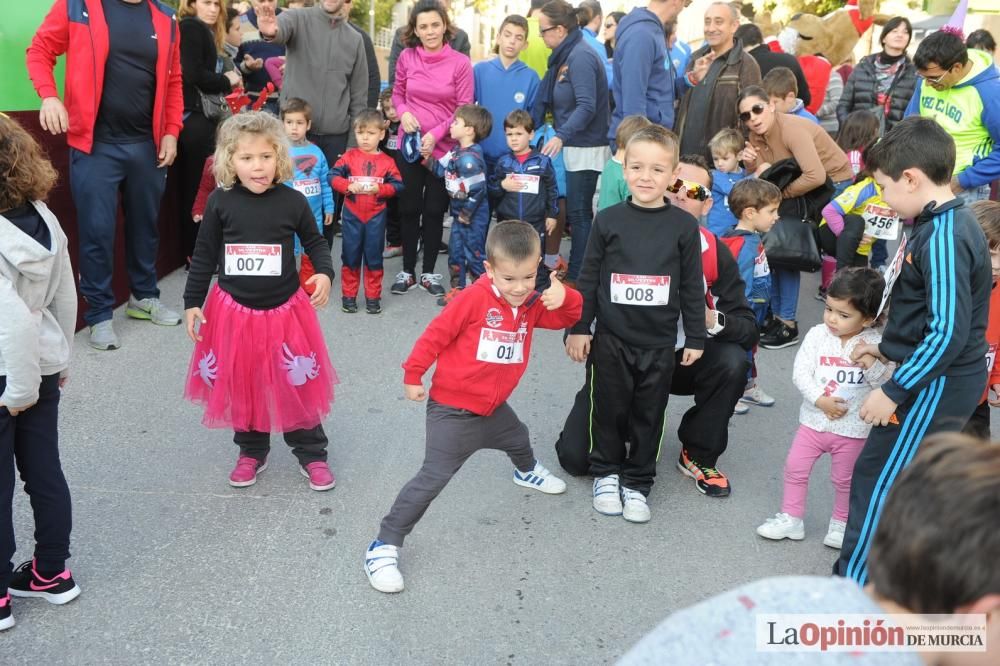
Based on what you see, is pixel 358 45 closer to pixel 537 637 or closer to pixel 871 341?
pixel 871 341

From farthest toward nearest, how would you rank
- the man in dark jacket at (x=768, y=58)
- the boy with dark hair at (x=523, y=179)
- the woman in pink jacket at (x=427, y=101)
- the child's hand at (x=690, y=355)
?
1. the man in dark jacket at (x=768, y=58)
2. the woman in pink jacket at (x=427, y=101)
3. the boy with dark hair at (x=523, y=179)
4. the child's hand at (x=690, y=355)

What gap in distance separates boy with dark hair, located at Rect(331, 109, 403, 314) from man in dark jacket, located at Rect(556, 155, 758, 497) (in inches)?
105

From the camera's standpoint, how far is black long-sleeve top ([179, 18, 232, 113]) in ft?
20.3

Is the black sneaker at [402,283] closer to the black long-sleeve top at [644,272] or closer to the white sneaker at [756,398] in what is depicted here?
the white sneaker at [756,398]

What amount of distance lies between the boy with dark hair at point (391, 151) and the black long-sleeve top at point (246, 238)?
290cm

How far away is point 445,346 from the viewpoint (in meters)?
3.13

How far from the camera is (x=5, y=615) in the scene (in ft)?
9.00

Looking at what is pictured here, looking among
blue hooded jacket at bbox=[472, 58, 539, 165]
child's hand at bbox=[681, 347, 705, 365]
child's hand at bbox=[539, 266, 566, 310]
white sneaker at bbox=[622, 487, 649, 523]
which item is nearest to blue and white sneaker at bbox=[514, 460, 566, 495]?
white sneaker at bbox=[622, 487, 649, 523]

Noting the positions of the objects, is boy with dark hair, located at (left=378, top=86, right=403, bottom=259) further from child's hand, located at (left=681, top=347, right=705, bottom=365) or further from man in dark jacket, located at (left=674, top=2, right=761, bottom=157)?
child's hand, located at (left=681, top=347, right=705, bottom=365)

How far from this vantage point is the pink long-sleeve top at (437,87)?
650cm

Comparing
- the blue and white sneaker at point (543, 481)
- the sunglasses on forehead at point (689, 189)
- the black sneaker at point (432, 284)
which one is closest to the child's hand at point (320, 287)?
the blue and white sneaker at point (543, 481)

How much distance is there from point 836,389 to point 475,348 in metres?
1.43

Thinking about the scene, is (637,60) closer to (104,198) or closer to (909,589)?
(104,198)

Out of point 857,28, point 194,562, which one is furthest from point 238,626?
point 857,28
